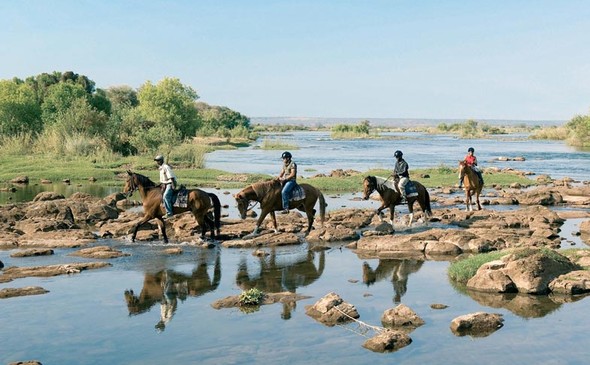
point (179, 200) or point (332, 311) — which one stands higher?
point (179, 200)

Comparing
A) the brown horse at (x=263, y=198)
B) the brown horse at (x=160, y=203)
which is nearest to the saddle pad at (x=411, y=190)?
the brown horse at (x=263, y=198)

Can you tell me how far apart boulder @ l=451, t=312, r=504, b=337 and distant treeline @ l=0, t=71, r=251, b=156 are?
43031mm

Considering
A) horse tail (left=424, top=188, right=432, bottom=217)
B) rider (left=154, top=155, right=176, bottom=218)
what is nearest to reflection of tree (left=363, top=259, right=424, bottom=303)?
horse tail (left=424, top=188, right=432, bottom=217)

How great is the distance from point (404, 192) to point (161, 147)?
3364 cm

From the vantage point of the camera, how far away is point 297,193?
65.5ft

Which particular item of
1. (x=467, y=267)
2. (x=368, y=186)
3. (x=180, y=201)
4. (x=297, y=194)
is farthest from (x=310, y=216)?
(x=467, y=267)

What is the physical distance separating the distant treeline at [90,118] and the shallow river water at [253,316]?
120ft

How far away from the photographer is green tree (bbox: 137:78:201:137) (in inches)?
2889

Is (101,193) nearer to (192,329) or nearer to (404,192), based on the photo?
(404,192)

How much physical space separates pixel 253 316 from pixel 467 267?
5365 millimetres

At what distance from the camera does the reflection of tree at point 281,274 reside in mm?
14211

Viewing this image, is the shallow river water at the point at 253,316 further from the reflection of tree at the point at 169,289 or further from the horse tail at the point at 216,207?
the horse tail at the point at 216,207

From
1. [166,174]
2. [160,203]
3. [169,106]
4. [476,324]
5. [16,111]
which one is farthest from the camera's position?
[169,106]

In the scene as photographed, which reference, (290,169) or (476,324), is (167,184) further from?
(476,324)
